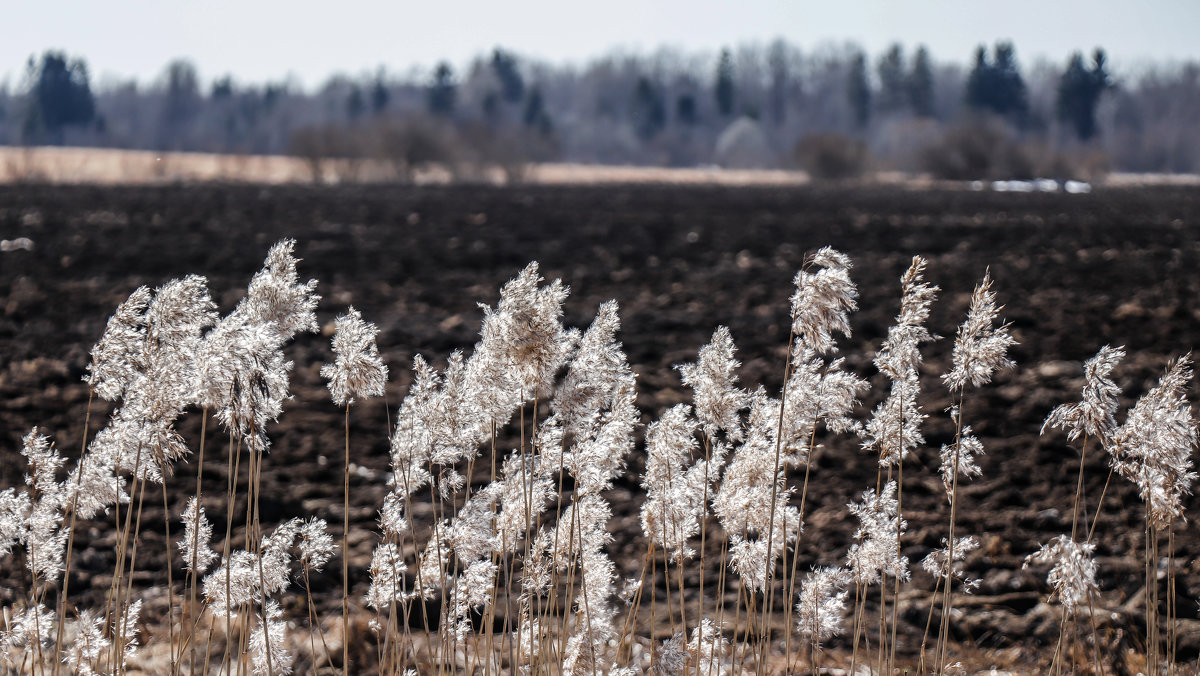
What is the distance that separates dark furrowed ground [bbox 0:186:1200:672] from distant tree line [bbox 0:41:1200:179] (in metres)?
28.8

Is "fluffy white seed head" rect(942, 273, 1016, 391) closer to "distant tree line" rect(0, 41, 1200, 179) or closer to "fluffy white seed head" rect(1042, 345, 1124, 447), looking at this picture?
"fluffy white seed head" rect(1042, 345, 1124, 447)

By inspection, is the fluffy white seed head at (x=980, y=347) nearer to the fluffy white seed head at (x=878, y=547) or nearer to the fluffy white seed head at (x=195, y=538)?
the fluffy white seed head at (x=878, y=547)

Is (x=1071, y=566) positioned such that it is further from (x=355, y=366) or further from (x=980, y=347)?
(x=355, y=366)

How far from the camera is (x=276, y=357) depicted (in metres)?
2.38

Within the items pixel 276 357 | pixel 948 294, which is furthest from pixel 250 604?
pixel 948 294

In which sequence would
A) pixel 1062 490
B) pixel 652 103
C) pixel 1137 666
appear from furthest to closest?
pixel 652 103
pixel 1062 490
pixel 1137 666

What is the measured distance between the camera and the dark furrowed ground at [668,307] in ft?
14.8

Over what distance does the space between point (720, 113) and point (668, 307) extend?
109011 mm

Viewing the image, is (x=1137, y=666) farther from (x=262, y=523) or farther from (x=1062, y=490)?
(x=262, y=523)

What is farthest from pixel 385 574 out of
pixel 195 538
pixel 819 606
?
pixel 819 606

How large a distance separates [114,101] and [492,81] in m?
41.3

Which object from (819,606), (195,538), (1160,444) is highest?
(1160,444)

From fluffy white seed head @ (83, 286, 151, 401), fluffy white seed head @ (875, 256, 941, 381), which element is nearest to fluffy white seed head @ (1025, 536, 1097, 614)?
fluffy white seed head @ (875, 256, 941, 381)

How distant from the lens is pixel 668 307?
944cm
